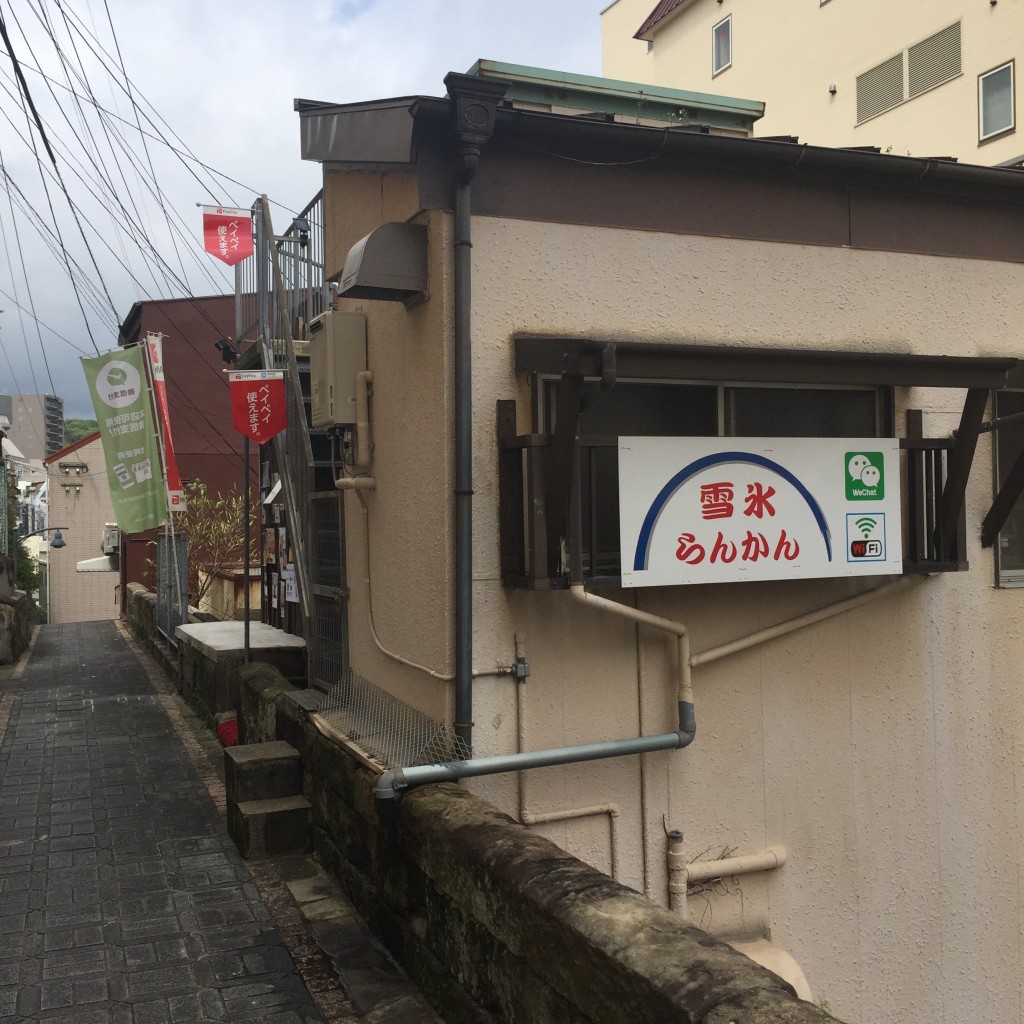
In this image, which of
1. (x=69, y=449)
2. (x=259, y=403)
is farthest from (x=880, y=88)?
(x=69, y=449)

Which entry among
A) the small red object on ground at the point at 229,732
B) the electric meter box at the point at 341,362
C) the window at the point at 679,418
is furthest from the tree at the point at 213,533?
the window at the point at 679,418

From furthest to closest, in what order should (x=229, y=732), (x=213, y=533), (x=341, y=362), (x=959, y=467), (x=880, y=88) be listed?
(x=213, y=533), (x=880, y=88), (x=229, y=732), (x=341, y=362), (x=959, y=467)

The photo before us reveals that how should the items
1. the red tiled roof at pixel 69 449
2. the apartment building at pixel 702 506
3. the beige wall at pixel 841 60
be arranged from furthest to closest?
the red tiled roof at pixel 69 449 → the beige wall at pixel 841 60 → the apartment building at pixel 702 506

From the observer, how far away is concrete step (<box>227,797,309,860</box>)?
6.23 meters

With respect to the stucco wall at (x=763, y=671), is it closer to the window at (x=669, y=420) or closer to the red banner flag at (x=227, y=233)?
the window at (x=669, y=420)

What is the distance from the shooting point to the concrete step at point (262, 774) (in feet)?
21.1

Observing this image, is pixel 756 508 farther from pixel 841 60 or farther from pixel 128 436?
pixel 841 60

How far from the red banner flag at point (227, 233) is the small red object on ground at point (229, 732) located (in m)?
4.56

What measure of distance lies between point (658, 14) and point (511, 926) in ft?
81.0

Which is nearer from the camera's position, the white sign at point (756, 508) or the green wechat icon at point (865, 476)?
the white sign at point (756, 508)

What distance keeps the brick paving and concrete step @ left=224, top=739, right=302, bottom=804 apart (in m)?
0.40

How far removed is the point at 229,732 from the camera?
30.1 feet

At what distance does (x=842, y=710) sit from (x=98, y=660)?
14.7 meters

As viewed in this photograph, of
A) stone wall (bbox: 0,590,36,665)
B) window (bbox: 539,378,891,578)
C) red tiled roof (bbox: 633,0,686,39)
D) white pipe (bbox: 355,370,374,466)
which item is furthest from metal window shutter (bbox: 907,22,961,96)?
stone wall (bbox: 0,590,36,665)
